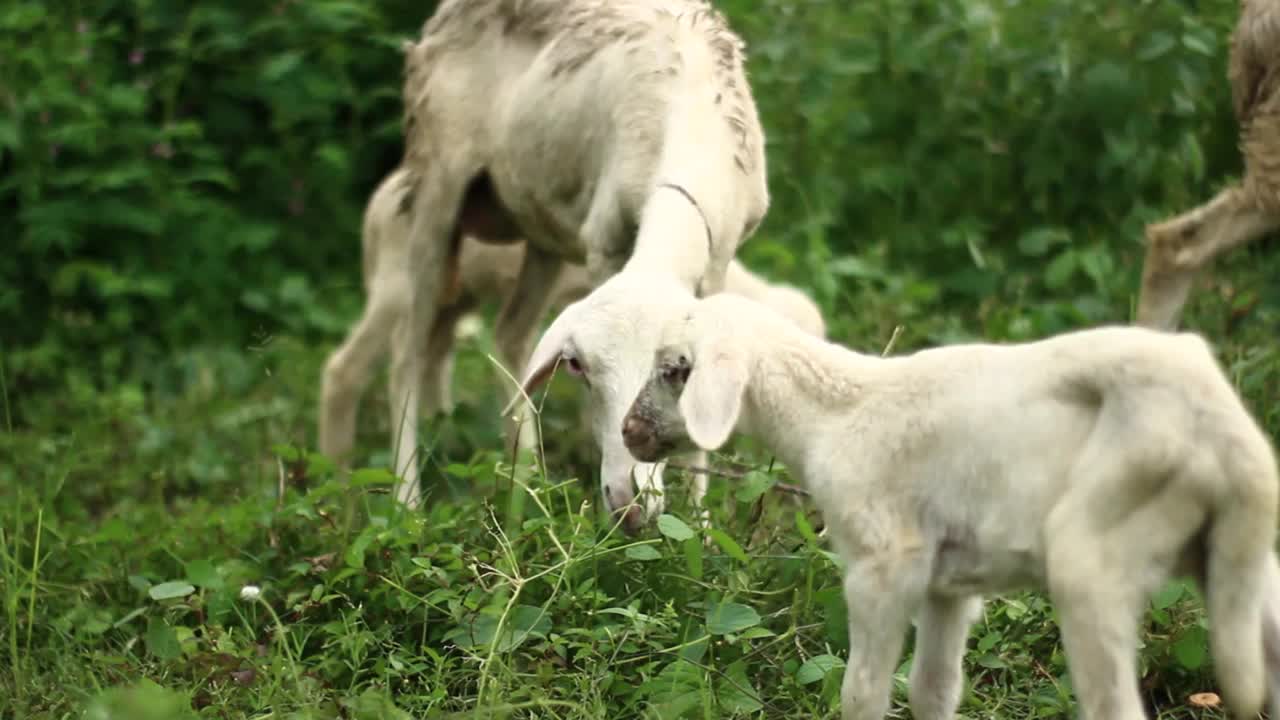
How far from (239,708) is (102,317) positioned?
4148mm

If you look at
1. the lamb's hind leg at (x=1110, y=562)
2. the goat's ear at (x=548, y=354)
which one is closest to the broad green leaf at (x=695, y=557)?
the goat's ear at (x=548, y=354)

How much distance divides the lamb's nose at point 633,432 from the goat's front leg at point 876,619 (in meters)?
0.52

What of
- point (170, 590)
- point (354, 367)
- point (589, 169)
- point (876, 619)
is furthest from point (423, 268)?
point (876, 619)

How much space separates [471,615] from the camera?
4.06m

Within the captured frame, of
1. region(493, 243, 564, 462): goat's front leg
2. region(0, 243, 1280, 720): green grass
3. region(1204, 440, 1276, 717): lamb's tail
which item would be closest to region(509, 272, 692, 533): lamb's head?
region(0, 243, 1280, 720): green grass

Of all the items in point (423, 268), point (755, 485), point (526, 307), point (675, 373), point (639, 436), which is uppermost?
point (675, 373)

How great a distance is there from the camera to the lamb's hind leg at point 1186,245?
576cm

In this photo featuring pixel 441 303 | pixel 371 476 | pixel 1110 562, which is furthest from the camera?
pixel 441 303

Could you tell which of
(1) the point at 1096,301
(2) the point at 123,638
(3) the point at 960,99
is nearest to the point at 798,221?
(3) the point at 960,99

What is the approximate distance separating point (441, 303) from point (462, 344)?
158 centimetres

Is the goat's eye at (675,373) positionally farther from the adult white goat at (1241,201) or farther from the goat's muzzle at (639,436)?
the adult white goat at (1241,201)

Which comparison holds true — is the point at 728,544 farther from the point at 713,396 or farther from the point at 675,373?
A: the point at 713,396

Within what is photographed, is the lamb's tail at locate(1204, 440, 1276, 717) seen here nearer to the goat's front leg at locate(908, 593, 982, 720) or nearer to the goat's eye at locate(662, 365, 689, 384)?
the goat's front leg at locate(908, 593, 982, 720)

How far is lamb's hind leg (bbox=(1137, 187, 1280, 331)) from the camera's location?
18.9ft
